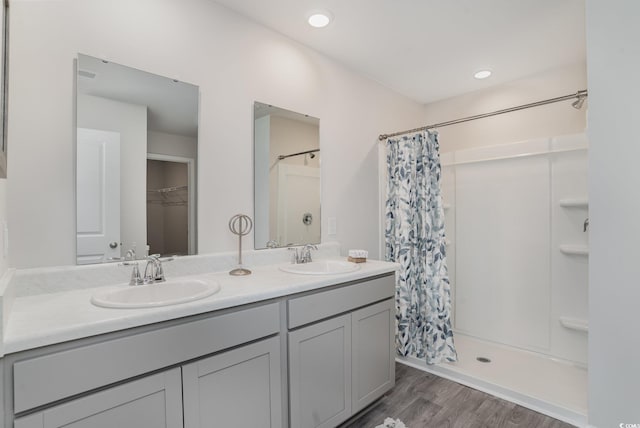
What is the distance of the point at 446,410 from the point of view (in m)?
1.97

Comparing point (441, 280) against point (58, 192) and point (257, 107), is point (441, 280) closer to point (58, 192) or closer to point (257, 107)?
point (257, 107)

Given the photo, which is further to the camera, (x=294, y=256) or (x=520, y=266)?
(x=520, y=266)

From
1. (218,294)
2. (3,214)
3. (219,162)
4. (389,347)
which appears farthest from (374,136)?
(3,214)

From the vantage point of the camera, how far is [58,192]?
4.46 feet

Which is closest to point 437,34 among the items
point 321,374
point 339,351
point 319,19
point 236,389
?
point 319,19

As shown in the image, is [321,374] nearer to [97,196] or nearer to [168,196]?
[168,196]

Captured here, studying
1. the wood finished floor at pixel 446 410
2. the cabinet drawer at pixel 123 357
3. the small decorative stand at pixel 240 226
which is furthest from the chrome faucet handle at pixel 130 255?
the wood finished floor at pixel 446 410

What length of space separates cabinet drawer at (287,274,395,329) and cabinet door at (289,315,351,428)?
49mm

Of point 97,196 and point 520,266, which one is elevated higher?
point 97,196

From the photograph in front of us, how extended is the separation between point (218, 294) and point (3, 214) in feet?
2.83

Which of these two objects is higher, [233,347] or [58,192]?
[58,192]

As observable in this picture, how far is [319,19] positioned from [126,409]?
2.24m

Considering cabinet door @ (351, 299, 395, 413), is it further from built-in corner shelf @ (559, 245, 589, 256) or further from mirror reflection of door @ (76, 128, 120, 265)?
built-in corner shelf @ (559, 245, 589, 256)

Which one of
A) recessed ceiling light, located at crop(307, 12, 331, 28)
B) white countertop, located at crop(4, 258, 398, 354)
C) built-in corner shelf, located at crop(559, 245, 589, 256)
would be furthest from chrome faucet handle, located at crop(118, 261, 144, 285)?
built-in corner shelf, located at crop(559, 245, 589, 256)
